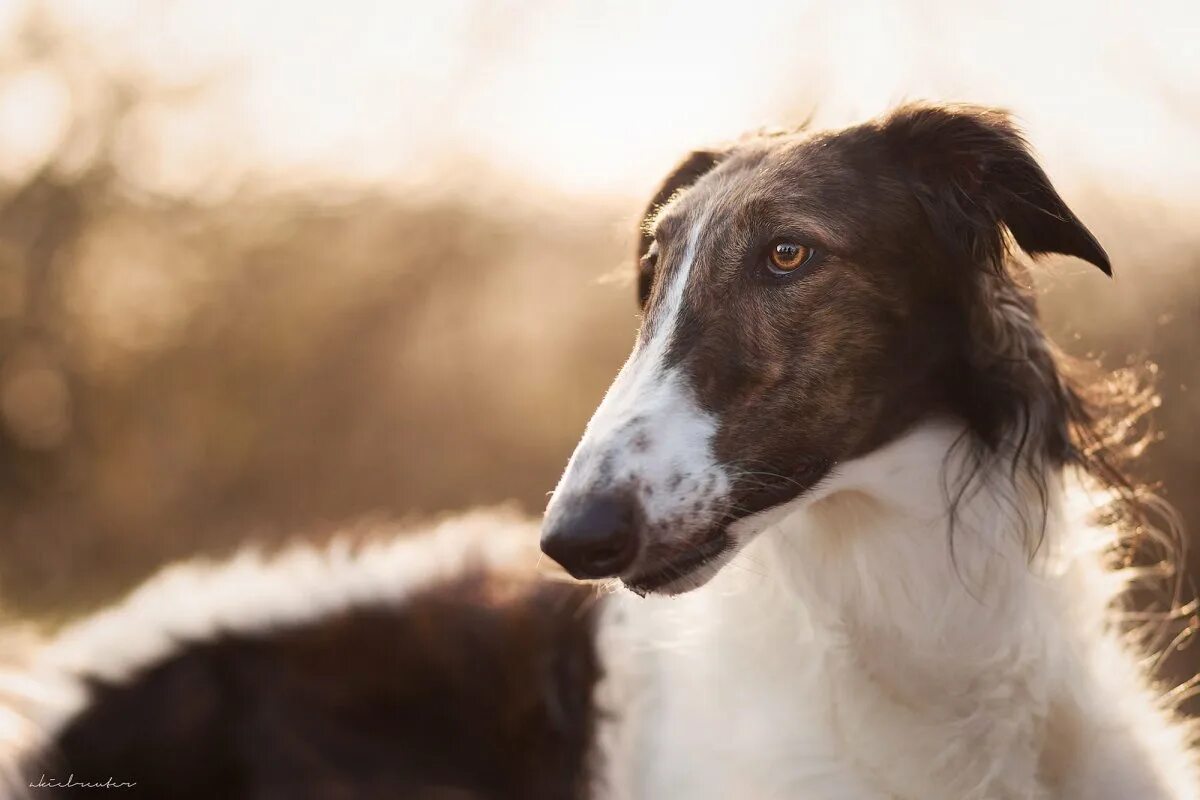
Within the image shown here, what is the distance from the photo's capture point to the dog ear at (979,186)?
2.55 m

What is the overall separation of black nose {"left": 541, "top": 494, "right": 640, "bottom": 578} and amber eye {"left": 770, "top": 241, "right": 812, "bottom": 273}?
0.67 metres

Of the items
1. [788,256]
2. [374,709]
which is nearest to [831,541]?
[788,256]

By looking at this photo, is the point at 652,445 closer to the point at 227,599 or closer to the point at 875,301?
the point at 875,301

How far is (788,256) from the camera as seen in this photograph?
8.20 ft

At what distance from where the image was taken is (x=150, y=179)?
9617mm

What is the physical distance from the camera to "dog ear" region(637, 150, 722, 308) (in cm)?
320

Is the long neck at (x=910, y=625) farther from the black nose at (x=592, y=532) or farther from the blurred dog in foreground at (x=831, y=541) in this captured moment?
the black nose at (x=592, y=532)

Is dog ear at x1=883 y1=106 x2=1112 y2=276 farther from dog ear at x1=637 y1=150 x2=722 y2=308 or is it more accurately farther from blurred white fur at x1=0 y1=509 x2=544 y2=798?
blurred white fur at x1=0 y1=509 x2=544 y2=798

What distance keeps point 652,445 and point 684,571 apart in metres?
0.26

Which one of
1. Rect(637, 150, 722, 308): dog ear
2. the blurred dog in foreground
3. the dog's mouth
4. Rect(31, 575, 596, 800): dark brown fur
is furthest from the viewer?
Rect(637, 150, 722, 308): dog ear

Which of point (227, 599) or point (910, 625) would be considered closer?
point (910, 625)

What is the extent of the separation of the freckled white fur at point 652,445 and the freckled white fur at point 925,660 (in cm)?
31

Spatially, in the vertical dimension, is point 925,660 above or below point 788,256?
below

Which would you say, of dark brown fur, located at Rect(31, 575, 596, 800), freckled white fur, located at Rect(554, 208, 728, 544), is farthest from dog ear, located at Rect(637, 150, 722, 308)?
dark brown fur, located at Rect(31, 575, 596, 800)
